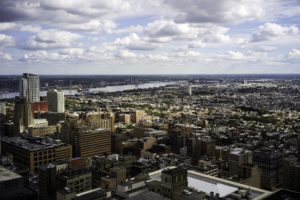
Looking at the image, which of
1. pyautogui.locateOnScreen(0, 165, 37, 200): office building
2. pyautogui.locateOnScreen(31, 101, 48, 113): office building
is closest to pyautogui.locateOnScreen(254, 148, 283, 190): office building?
pyautogui.locateOnScreen(0, 165, 37, 200): office building

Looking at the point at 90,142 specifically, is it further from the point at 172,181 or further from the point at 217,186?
the point at 172,181

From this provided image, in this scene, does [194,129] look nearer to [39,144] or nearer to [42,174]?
[39,144]

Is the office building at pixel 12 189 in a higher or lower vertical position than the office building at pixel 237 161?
higher

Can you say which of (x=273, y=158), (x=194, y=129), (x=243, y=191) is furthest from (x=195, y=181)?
(x=194, y=129)

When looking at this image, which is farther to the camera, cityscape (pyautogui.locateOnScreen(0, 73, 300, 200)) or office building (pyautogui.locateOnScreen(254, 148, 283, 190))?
office building (pyautogui.locateOnScreen(254, 148, 283, 190))

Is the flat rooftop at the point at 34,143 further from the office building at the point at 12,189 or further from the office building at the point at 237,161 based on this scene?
the office building at the point at 237,161

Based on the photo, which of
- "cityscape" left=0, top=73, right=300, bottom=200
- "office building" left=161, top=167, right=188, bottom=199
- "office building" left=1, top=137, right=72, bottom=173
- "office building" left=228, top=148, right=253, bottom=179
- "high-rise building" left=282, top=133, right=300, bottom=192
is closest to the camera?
"office building" left=161, top=167, right=188, bottom=199

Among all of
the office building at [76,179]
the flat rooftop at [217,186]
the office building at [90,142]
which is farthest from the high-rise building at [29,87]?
the flat rooftop at [217,186]

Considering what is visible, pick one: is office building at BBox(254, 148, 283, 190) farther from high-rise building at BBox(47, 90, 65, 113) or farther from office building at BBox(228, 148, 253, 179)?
high-rise building at BBox(47, 90, 65, 113)

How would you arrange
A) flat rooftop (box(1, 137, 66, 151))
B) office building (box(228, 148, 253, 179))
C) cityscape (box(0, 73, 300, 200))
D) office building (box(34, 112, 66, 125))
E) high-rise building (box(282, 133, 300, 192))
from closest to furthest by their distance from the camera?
cityscape (box(0, 73, 300, 200)) < high-rise building (box(282, 133, 300, 192)) < office building (box(228, 148, 253, 179)) < flat rooftop (box(1, 137, 66, 151)) < office building (box(34, 112, 66, 125))

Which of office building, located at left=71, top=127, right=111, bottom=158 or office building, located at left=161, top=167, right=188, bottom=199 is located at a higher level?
office building, located at left=161, top=167, right=188, bottom=199
